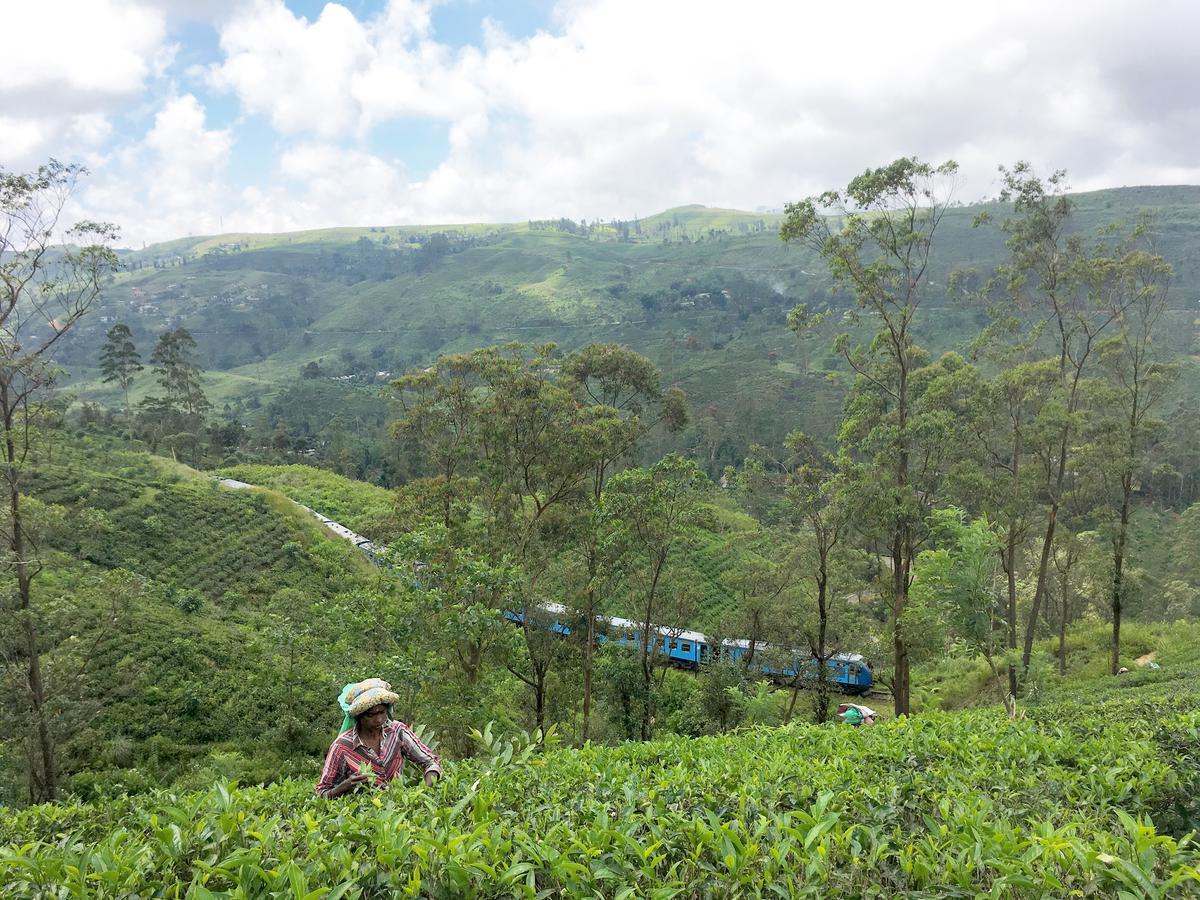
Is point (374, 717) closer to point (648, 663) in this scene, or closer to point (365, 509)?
point (648, 663)

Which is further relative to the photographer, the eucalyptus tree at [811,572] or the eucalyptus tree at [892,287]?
the eucalyptus tree at [811,572]

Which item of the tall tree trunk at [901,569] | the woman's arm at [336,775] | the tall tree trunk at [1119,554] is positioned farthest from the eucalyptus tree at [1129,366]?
the woman's arm at [336,775]

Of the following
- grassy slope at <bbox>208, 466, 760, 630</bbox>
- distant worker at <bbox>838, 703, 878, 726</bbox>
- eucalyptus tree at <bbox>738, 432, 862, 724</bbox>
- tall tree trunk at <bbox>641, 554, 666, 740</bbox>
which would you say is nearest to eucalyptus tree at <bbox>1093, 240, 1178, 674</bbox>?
distant worker at <bbox>838, 703, 878, 726</bbox>

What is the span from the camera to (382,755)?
13.0ft

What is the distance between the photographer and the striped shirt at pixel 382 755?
3.92 metres

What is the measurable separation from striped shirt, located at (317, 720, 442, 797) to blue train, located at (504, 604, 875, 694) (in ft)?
29.8

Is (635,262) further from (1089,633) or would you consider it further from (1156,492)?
(1089,633)

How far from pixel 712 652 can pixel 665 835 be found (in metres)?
18.7

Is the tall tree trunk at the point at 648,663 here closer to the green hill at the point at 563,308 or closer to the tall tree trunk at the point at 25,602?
the tall tree trunk at the point at 25,602

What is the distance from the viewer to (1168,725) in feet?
14.7

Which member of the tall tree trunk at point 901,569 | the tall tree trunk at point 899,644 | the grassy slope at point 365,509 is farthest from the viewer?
the grassy slope at point 365,509

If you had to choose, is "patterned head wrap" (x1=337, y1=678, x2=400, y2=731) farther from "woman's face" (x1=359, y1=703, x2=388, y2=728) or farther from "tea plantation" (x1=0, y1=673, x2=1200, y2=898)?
"tea plantation" (x1=0, y1=673, x2=1200, y2=898)

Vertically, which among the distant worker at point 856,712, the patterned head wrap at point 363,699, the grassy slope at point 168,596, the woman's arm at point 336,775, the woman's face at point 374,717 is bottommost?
the distant worker at point 856,712

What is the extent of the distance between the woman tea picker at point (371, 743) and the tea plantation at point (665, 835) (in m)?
0.35
